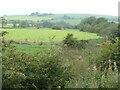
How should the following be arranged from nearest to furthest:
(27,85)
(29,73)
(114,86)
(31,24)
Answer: (114,86)
(27,85)
(29,73)
(31,24)

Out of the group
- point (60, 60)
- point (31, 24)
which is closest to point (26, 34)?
point (31, 24)

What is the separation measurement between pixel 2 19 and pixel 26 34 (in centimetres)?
2414

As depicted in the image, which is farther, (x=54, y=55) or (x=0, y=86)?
(x=54, y=55)

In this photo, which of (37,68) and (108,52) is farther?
(108,52)

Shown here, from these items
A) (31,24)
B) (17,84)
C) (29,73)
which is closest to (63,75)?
(29,73)

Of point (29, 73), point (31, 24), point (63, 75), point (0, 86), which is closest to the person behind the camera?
point (0, 86)

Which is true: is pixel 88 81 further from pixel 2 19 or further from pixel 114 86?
pixel 2 19

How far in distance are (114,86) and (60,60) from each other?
163 inches

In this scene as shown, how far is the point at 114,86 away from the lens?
5641 mm

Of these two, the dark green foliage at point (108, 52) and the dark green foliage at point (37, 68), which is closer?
the dark green foliage at point (37, 68)

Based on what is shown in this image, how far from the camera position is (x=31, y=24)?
32500mm

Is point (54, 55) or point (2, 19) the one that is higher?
point (2, 19)

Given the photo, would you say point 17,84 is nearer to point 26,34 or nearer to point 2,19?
point 2,19

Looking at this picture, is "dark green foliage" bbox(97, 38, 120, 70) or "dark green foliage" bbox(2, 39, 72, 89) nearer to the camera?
"dark green foliage" bbox(2, 39, 72, 89)
